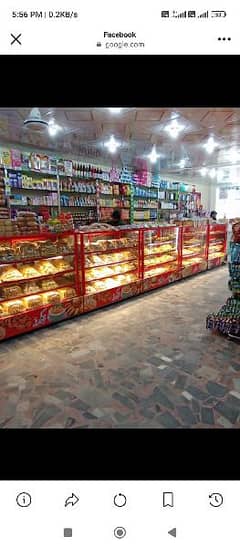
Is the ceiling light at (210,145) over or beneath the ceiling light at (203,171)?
beneath

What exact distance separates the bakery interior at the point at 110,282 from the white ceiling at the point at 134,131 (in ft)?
0.13

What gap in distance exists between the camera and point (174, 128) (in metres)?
4.68

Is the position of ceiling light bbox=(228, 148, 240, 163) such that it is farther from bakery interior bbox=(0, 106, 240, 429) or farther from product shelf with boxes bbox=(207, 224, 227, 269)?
product shelf with boxes bbox=(207, 224, 227, 269)

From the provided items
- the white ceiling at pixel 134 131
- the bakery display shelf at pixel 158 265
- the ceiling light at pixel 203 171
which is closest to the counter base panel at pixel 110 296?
the bakery display shelf at pixel 158 265

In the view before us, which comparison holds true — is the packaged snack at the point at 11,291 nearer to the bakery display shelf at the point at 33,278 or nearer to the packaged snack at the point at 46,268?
the bakery display shelf at the point at 33,278

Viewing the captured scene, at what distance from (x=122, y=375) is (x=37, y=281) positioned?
181 centimetres

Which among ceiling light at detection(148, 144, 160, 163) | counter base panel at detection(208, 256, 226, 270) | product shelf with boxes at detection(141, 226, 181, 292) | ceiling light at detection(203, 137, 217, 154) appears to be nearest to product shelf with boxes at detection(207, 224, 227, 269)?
counter base panel at detection(208, 256, 226, 270)

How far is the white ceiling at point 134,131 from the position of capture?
3721 millimetres

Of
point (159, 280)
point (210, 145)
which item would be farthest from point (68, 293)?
point (210, 145)

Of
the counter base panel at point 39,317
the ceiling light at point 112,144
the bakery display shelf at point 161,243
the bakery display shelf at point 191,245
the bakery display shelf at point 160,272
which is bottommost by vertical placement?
the counter base panel at point 39,317

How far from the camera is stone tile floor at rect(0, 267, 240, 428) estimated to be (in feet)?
5.89

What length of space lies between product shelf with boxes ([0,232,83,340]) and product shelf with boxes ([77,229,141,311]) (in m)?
0.20
